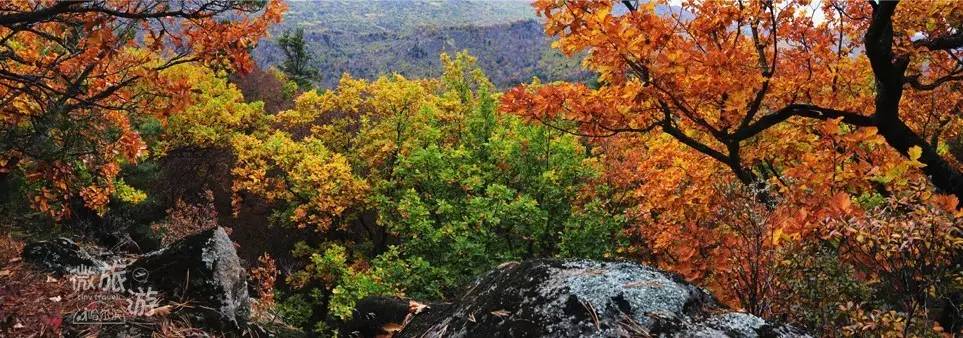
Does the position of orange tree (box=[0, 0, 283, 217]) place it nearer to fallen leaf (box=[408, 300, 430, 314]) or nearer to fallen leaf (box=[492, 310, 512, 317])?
fallen leaf (box=[408, 300, 430, 314])

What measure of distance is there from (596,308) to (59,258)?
527 cm

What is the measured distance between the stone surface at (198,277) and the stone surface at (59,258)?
0.45 meters

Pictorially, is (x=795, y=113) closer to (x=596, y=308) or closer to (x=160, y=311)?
(x=596, y=308)

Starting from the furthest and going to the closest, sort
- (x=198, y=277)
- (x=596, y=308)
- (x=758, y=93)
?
(x=758, y=93)
(x=198, y=277)
(x=596, y=308)

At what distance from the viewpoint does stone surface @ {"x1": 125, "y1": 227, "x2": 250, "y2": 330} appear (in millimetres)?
5117

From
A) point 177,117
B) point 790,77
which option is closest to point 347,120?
point 177,117

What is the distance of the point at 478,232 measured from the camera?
48.6 feet

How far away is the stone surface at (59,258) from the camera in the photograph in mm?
5477

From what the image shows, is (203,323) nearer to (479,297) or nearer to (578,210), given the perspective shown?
(479,297)

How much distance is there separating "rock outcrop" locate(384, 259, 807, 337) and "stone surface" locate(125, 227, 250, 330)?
8.90 feet

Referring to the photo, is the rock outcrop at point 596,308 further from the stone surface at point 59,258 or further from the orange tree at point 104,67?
the stone surface at point 59,258

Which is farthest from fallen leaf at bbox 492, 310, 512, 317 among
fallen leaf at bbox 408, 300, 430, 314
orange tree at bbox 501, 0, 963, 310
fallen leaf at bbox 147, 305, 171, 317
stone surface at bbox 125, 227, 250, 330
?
fallen leaf at bbox 147, 305, 171, 317

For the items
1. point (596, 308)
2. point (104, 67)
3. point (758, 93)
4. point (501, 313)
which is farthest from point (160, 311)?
point (758, 93)

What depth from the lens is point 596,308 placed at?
9.31 ft
